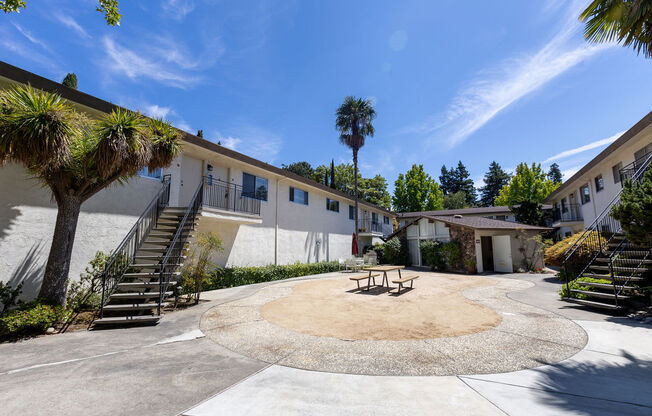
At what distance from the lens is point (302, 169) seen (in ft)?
151

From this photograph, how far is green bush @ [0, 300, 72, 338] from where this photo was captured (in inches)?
203

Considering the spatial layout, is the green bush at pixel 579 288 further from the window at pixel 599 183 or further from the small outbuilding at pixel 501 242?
the window at pixel 599 183

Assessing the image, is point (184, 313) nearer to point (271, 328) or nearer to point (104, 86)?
point (271, 328)

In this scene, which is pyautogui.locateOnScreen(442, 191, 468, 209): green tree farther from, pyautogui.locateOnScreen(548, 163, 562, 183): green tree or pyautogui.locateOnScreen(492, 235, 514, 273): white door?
pyautogui.locateOnScreen(492, 235, 514, 273): white door

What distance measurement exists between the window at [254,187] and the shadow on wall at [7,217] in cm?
755

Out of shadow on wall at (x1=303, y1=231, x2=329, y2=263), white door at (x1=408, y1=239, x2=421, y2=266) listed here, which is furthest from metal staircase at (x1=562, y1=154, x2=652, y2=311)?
shadow on wall at (x1=303, y1=231, x2=329, y2=263)

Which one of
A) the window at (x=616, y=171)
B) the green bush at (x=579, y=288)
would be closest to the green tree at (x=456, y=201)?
the window at (x=616, y=171)

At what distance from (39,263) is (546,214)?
36092 mm

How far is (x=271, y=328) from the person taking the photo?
18.9ft

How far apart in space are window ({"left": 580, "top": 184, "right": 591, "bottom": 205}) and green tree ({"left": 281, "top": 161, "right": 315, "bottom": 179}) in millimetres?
33070

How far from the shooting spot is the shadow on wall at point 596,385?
9.08ft

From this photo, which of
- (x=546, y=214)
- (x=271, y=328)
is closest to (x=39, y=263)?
(x=271, y=328)

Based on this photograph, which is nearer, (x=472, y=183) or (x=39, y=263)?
(x=39, y=263)

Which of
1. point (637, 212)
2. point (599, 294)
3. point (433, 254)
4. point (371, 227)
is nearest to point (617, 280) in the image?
point (599, 294)
